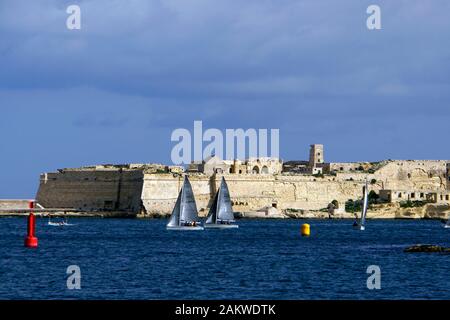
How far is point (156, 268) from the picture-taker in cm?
2950

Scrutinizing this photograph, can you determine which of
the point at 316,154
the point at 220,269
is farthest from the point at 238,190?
the point at 220,269

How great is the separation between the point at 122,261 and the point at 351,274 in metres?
7.45

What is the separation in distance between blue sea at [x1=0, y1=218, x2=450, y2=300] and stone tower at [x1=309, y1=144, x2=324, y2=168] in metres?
52.5

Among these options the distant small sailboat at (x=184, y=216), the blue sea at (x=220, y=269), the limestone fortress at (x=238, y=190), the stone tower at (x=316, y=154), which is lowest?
the blue sea at (x=220, y=269)

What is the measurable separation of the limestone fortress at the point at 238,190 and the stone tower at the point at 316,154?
355 inches

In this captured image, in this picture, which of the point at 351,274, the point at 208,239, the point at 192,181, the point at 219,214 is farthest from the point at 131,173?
the point at 351,274

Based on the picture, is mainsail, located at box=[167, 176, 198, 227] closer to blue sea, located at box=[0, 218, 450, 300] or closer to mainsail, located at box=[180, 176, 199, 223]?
mainsail, located at box=[180, 176, 199, 223]

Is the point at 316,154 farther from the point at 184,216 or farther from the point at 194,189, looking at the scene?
the point at 184,216

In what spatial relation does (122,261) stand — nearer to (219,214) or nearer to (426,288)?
(426,288)

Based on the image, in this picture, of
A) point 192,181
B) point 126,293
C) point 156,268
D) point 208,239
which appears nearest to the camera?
point 126,293

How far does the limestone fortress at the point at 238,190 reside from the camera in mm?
78688

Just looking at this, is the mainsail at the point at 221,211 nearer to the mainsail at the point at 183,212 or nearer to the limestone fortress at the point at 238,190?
the mainsail at the point at 183,212

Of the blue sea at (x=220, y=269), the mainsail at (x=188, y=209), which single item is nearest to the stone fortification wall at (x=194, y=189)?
the mainsail at (x=188, y=209)

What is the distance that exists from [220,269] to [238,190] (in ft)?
166
